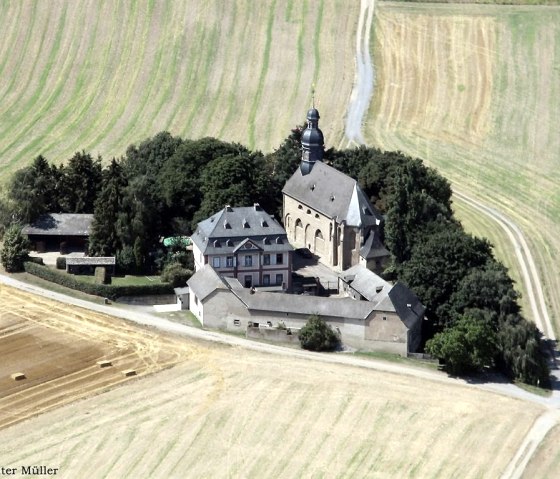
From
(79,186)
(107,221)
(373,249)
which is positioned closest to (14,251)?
(107,221)

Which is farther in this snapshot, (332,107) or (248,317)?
(332,107)

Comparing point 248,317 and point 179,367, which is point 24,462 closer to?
point 179,367

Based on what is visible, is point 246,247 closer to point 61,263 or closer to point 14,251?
point 61,263

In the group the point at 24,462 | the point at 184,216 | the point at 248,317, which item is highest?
the point at 184,216

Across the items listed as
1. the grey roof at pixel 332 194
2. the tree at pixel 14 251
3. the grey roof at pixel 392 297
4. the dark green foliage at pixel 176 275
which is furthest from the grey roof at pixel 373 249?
the tree at pixel 14 251

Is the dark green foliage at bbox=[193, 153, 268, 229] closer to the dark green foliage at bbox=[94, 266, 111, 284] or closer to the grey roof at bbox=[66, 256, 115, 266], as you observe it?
the grey roof at bbox=[66, 256, 115, 266]

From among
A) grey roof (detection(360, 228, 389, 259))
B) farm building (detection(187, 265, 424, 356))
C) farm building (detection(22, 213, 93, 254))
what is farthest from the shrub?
grey roof (detection(360, 228, 389, 259))

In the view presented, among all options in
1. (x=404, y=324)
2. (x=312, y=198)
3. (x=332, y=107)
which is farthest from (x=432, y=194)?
(x=332, y=107)
